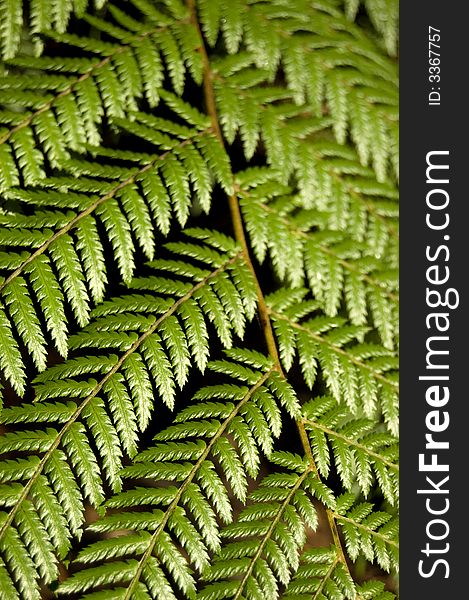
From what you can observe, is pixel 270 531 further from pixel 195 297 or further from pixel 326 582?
pixel 195 297

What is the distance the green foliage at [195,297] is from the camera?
53.8 inches

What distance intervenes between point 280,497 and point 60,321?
65 cm

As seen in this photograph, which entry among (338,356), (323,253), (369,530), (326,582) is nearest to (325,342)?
(338,356)

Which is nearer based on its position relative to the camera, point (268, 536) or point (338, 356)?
point (268, 536)

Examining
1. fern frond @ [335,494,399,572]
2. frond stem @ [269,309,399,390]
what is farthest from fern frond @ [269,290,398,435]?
fern frond @ [335,494,399,572]

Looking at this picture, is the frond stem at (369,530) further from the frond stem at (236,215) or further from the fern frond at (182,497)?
the frond stem at (236,215)

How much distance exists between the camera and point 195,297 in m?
1.60

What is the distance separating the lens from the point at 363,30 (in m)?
2.29

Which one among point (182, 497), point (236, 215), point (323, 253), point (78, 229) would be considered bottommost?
point (182, 497)

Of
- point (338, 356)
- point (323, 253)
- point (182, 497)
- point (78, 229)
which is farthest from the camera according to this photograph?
point (323, 253)

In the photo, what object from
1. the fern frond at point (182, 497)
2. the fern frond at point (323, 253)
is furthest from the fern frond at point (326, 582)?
the fern frond at point (323, 253)

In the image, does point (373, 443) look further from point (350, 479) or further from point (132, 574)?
point (132, 574)

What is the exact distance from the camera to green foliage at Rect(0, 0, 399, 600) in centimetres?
137

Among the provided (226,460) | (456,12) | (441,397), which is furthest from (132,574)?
(456,12)
